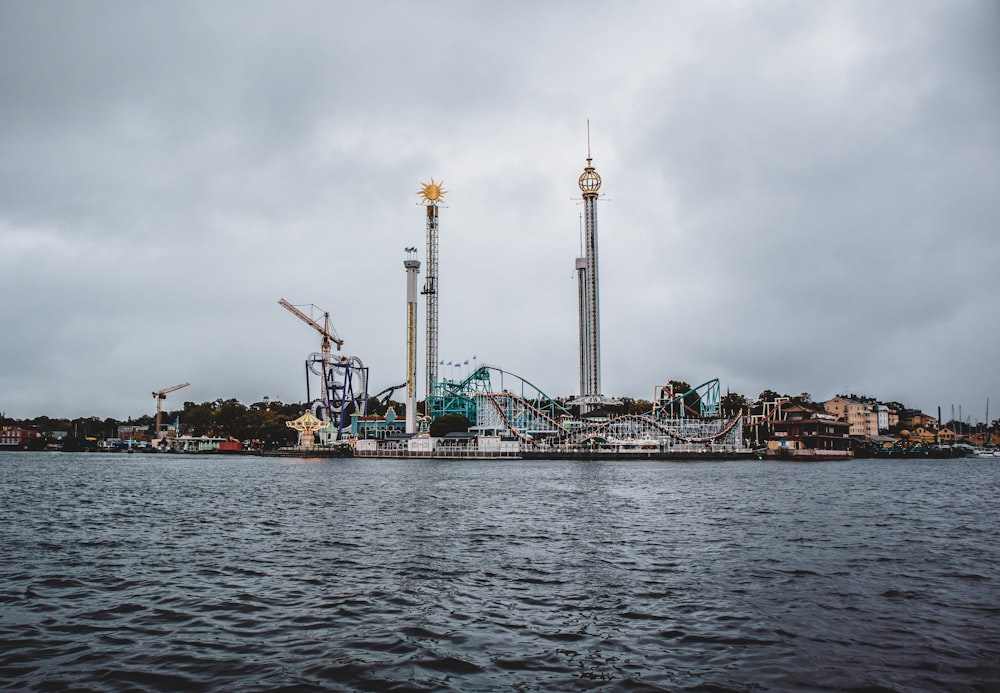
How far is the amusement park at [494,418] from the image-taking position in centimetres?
13988

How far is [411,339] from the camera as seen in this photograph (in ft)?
555

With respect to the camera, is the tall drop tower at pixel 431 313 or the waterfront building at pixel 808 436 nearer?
the waterfront building at pixel 808 436

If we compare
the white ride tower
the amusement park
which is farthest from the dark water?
the white ride tower

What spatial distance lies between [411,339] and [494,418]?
30.5 m

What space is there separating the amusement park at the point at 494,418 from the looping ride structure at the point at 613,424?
0.22 m

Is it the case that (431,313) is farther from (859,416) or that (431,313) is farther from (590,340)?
(859,416)

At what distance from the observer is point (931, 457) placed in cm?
16025

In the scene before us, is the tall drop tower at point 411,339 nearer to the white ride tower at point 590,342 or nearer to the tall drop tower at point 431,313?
the tall drop tower at point 431,313

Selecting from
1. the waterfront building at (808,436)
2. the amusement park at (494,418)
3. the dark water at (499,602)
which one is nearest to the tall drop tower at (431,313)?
the amusement park at (494,418)

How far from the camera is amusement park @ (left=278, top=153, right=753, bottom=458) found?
139875mm

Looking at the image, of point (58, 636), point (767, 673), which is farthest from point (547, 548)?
point (58, 636)

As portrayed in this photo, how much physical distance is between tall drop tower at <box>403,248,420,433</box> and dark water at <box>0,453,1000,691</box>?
127881 millimetres

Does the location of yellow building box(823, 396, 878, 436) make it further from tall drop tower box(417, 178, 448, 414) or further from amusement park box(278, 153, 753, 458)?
tall drop tower box(417, 178, 448, 414)

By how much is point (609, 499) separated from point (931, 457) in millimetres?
148284
